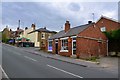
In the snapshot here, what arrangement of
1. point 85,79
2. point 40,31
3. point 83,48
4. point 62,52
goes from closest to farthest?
point 85,79 < point 83,48 < point 62,52 < point 40,31

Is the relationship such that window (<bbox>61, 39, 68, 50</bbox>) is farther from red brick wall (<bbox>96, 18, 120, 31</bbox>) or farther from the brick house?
red brick wall (<bbox>96, 18, 120, 31</bbox>)

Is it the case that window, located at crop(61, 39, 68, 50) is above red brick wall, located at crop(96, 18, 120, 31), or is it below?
below

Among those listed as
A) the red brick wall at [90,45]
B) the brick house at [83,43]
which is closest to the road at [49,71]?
the red brick wall at [90,45]

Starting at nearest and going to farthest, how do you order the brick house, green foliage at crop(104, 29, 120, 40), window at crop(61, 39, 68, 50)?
the brick house < green foliage at crop(104, 29, 120, 40) < window at crop(61, 39, 68, 50)

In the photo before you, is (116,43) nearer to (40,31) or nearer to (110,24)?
(110,24)

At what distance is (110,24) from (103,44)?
9404 mm

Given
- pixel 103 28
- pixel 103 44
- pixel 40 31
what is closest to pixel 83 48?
pixel 103 44

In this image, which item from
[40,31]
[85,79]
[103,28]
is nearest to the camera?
[85,79]

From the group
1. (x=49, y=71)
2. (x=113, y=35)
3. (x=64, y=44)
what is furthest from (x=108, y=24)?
(x=49, y=71)

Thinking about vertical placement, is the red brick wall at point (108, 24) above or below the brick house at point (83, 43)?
above

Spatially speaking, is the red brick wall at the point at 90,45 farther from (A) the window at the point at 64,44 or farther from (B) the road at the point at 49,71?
(B) the road at the point at 49,71

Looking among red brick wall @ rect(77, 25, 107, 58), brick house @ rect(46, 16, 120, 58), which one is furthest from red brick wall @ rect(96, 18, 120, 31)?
red brick wall @ rect(77, 25, 107, 58)

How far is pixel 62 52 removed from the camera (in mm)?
37125

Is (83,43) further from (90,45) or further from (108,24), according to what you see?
(108,24)
